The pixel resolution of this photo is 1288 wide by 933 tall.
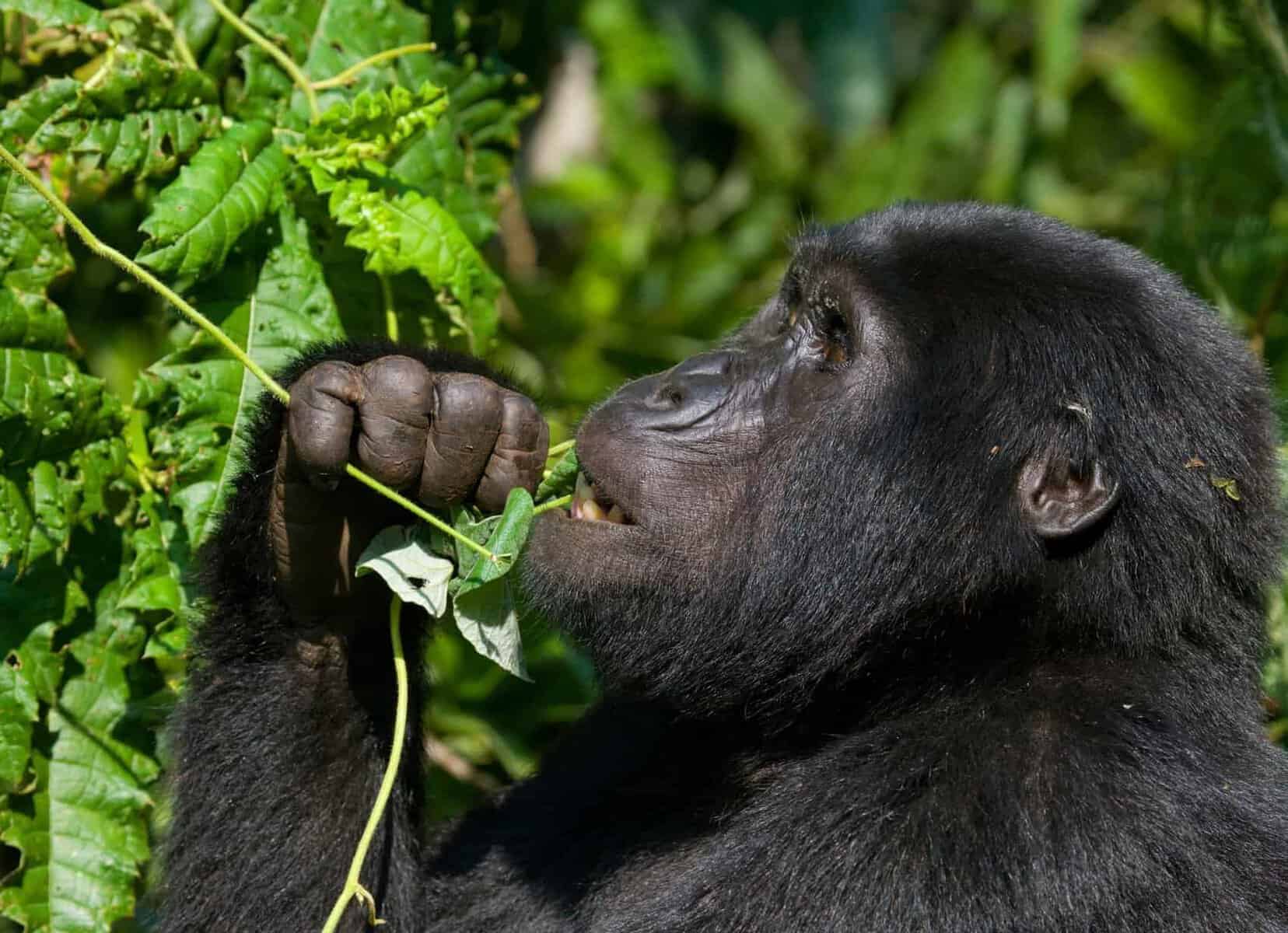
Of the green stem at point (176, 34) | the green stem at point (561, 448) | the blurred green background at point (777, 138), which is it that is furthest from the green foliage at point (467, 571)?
the blurred green background at point (777, 138)

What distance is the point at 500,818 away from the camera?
353 centimetres

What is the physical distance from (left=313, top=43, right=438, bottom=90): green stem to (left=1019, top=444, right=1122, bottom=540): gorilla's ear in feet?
5.35

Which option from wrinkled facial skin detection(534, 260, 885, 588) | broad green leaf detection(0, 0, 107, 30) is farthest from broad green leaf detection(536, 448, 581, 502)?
broad green leaf detection(0, 0, 107, 30)

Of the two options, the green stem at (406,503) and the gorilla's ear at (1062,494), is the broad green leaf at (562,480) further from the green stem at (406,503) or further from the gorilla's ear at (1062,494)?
the gorilla's ear at (1062,494)

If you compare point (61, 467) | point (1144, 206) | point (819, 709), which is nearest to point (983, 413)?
point (819, 709)

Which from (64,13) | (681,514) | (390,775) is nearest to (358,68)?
(64,13)

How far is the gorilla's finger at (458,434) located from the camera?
2.79 metres

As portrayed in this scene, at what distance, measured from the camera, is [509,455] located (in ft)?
9.37

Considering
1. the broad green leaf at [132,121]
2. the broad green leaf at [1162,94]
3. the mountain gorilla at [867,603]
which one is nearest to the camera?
the mountain gorilla at [867,603]

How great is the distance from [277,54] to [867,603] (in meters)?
1.79

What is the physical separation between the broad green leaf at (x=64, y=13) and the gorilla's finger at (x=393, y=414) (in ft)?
3.73

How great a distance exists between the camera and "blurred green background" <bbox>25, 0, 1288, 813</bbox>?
6738 millimetres

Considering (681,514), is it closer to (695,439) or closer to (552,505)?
(695,439)

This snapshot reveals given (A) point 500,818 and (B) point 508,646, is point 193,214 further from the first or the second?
(A) point 500,818
